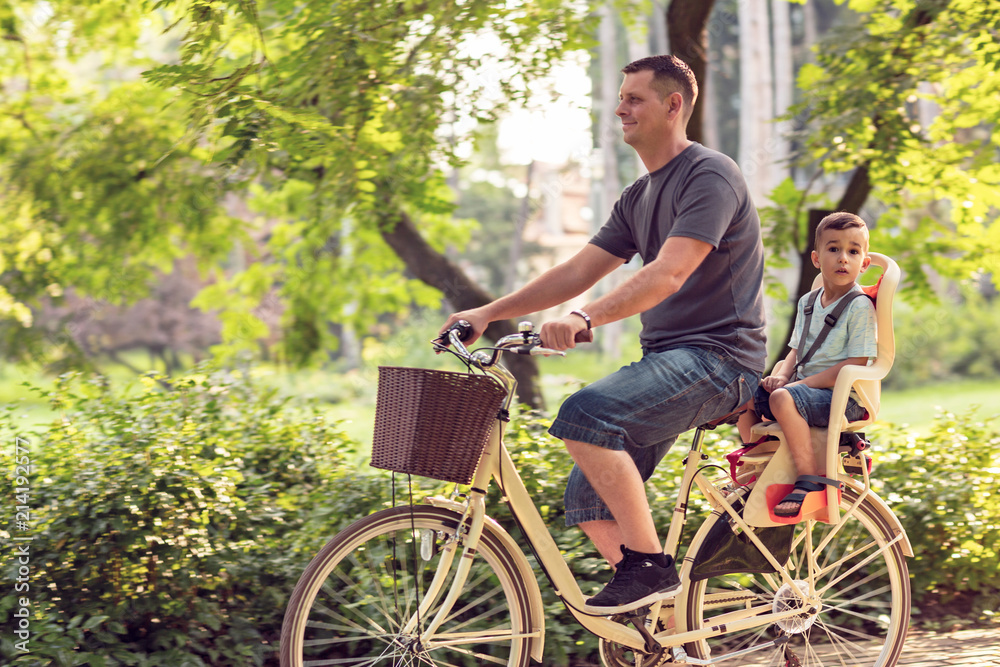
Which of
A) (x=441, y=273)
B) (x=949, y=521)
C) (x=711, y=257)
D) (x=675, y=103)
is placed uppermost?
(x=675, y=103)

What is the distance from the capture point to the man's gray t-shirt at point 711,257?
8.73 ft

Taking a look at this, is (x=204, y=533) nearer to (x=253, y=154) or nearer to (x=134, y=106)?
(x=253, y=154)

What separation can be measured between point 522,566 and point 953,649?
2285mm

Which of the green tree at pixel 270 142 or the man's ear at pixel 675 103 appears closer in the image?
the man's ear at pixel 675 103

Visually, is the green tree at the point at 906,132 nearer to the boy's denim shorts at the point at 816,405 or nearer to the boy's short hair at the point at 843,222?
the boy's short hair at the point at 843,222

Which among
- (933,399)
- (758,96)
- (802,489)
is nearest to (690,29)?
(802,489)

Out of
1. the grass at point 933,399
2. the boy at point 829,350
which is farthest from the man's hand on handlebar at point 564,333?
the grass at point 933,399

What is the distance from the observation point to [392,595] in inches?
118

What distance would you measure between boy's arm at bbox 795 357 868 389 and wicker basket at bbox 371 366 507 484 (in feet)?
3.82

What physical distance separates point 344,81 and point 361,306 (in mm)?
4618

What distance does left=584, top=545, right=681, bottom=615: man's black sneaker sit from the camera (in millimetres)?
2717

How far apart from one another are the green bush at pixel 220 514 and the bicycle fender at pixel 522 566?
0.68m

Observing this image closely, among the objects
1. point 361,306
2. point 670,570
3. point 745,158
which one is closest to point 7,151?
point 361,306

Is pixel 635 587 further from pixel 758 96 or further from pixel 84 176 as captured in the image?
pixel 758 96
